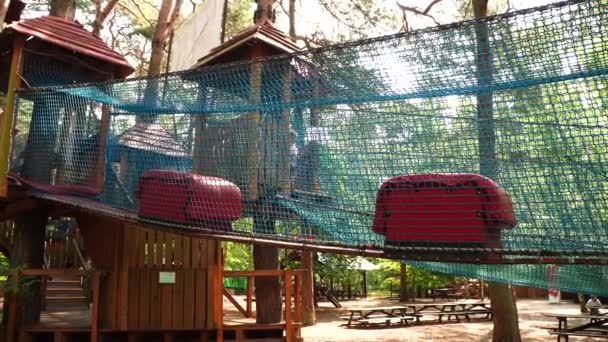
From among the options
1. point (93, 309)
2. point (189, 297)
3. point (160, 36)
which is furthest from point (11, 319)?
point (160, 36)

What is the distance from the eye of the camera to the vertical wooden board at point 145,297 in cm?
778

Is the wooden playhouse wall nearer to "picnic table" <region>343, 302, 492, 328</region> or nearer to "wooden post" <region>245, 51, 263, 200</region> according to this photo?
"wooden post" <region>245, 51, 263, 200</region>

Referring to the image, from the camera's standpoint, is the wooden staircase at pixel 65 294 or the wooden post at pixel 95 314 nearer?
the wooden post at pixel 95 314

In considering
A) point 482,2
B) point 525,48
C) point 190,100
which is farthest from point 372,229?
point 482,2

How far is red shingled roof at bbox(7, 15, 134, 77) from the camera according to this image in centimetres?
659

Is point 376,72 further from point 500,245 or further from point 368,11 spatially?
point 368,11

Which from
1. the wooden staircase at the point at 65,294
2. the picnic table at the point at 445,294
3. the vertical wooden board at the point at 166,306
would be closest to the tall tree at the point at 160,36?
the wooden staircase at the point at 65,294

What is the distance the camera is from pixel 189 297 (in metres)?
8.05

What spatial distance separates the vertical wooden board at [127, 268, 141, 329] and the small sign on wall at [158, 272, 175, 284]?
0.90ft

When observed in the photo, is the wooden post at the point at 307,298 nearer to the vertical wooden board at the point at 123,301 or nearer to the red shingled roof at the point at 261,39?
the vertical wooden board at the point at 123,301

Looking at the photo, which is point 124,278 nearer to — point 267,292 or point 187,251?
point 187,251

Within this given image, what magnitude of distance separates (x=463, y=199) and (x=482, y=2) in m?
6.80

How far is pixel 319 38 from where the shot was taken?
1410 cm

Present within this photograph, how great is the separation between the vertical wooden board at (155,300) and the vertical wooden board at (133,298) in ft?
0.57
